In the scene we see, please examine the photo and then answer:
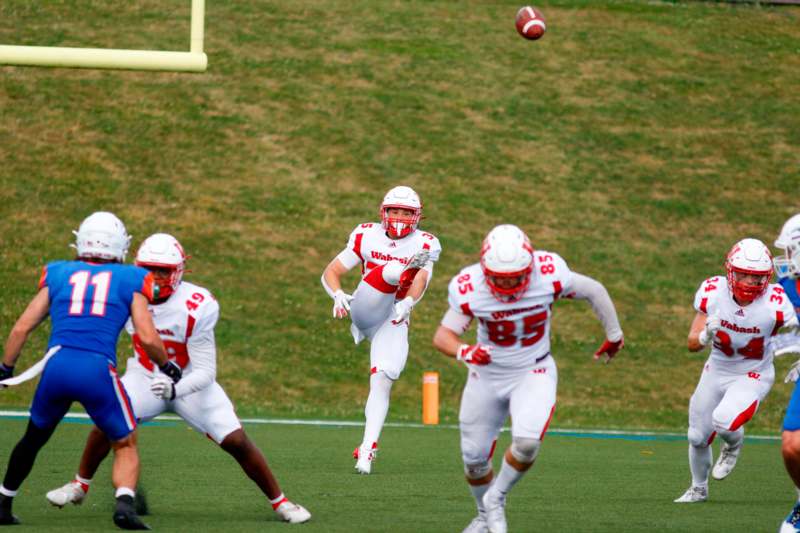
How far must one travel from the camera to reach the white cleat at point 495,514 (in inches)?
266

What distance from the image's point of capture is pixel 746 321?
8.92m

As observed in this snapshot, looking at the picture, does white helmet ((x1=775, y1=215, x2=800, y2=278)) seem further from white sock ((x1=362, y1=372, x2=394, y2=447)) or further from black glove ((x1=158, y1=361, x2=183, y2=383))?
black glove ((x1=158, y1=361, x2=183, y2=383))

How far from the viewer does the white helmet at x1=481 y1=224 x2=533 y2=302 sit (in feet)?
22.0

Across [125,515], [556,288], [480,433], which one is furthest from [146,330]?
[556,288]

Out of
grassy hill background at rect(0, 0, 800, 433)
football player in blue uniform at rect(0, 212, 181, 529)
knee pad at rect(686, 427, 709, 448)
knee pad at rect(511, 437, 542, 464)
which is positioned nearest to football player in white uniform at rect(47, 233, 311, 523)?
football player in blue uniform at rect(0, 212, 181, 529)

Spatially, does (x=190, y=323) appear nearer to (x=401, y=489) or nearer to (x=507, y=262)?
(x=507, y=262)

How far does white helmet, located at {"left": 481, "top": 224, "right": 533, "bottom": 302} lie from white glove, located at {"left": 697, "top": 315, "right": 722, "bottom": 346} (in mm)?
1996

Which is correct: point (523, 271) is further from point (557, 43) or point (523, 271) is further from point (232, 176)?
point (557, 43)

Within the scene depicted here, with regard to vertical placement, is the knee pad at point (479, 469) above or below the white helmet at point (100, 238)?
below

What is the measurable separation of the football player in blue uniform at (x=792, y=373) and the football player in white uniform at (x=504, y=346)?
0.98 m

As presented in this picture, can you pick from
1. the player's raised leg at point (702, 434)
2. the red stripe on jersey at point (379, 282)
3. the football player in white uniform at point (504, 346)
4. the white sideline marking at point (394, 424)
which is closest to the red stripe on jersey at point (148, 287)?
the football player in white uniform at point (504, 346)

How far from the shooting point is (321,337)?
19.3m

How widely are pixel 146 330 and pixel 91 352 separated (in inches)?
12.0

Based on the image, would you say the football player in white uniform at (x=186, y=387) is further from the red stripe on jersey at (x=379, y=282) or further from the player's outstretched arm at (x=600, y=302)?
the red stripe on jersey at (x=379, y=282)
